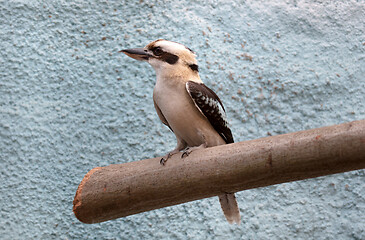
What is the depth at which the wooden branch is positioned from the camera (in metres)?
1.04

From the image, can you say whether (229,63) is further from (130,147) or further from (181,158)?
(181,158)

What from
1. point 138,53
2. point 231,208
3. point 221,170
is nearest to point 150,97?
point 138,53

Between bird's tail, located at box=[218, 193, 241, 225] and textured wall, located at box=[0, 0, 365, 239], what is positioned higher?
textured wall, located at box=[0, 0, 365, 239]

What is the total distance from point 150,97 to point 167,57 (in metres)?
0.59

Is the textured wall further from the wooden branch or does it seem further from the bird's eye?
the wooden branch

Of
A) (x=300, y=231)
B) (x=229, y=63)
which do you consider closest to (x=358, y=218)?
(x=300, y=231)

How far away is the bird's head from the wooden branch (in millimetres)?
312

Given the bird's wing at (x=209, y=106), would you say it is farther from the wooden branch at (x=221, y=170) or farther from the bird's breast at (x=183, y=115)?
the wooden branch at (x=221, y=170)

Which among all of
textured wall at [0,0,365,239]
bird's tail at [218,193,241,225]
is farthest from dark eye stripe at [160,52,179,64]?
textured wall at [0,0,365,239]

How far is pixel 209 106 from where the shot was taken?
144 cm

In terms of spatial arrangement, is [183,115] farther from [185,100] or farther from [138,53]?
[138,53]

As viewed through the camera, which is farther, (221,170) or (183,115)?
(183,115)

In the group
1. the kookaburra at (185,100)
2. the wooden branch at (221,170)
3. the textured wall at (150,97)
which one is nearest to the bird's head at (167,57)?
the kookaburra at (185,100)

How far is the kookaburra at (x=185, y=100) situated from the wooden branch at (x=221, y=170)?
0.20 m
